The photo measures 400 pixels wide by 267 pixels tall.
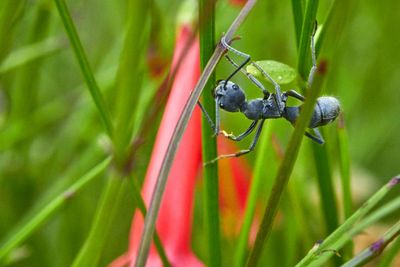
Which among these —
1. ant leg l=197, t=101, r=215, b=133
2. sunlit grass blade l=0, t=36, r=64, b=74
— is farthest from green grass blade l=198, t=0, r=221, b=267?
sunlit grass blade l=0, t=36, r=64, b=74

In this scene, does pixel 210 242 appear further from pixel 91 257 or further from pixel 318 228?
pixel 318 228

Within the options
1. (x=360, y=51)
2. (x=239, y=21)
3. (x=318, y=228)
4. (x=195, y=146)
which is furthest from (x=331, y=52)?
(x=360, y=51)

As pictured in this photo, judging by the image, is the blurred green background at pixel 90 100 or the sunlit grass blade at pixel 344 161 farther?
the blurred green background at pixel 90 100

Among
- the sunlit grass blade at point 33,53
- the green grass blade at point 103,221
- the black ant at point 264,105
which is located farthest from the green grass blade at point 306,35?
the sunlit grass blade at point 33,53

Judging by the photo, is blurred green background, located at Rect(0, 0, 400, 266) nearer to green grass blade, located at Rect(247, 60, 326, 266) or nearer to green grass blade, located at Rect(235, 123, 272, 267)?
green grass blade, located at Rect(235, 123, 272, 267)

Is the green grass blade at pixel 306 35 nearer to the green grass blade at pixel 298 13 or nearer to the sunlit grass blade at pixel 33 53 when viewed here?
the green grass blade at pixel 298 13

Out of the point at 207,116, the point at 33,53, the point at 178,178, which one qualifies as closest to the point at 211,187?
the point at 207,116

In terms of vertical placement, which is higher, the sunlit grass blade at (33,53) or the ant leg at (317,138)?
the sunlit grass blade at (33,53)
